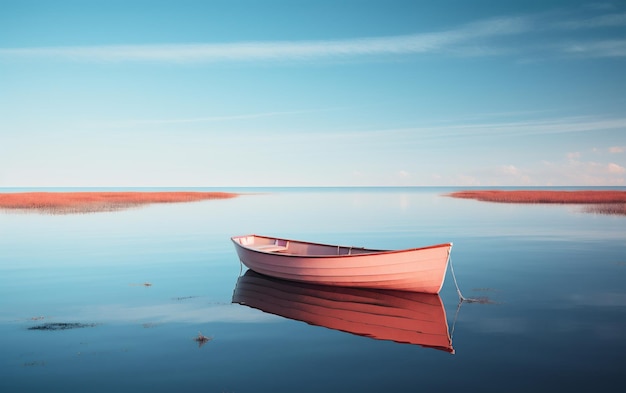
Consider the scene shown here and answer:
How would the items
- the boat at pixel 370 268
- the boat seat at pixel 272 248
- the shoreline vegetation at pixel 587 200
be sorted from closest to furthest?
the boat at pixel 370 268 → the boat seat at pixel 272 248 → the shoreline vegetation at pixel 587 200

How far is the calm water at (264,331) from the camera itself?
9.27 meters

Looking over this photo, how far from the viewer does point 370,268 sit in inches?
618

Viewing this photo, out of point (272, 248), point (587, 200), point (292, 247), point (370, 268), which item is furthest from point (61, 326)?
point (587, 200)

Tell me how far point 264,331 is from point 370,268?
4.65 metres

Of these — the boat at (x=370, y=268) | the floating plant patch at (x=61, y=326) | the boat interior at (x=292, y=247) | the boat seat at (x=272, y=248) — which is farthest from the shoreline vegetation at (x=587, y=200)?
the floating plant patch at (x=61, y=326)

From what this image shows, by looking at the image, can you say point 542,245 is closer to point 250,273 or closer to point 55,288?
point 250,273

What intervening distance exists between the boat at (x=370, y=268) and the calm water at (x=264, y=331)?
1203mm

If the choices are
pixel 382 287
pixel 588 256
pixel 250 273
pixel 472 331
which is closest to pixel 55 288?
pixel 250 273

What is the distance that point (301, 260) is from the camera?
1688cm

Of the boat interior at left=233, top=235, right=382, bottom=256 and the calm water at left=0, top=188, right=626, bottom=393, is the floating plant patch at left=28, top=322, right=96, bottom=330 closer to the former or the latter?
the calm water at left=0, top=188, right=626, bottom=393

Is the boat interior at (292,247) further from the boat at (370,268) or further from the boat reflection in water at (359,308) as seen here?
the boat reflection in water at (359,308)

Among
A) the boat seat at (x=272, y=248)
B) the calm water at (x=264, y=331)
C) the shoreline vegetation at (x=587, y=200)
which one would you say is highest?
the shoreline vegetation at (x=587, y=200)

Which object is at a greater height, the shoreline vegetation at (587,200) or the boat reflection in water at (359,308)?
the shoreline vegetation at (587,200)

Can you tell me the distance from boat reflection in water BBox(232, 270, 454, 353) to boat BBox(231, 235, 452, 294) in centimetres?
34
